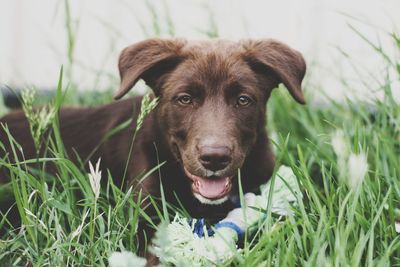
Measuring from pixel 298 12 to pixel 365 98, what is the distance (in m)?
2.41

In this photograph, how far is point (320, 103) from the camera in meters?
5.20

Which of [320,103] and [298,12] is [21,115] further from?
[298,12]

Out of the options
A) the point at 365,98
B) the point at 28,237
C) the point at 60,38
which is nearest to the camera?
the point at 28,237

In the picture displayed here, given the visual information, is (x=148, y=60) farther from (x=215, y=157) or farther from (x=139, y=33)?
(x=139, y=33)

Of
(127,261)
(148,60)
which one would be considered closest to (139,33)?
(148,60)

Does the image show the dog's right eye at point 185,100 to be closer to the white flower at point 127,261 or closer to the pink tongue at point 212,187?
the pink tongue at point 212,187

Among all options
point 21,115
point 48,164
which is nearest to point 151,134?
point 48,164

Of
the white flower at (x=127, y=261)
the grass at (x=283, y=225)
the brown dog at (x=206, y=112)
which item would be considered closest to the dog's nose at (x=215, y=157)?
the brown dog at (x=206, y=112)

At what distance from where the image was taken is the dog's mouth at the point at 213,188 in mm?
3648

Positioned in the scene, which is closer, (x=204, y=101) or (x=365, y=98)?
(x=204, y=101)

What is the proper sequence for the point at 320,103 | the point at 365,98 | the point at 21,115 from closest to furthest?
the point at 365,98 < the point at 21,115 < the point at 320,103

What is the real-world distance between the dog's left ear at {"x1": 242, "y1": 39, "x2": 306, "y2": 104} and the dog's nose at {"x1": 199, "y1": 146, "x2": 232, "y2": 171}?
518 mm

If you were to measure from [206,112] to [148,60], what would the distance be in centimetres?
42

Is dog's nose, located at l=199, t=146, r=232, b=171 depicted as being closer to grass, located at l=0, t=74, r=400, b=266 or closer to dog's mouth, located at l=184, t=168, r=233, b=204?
dog's mouth, located at l=184, t=168, r=233, b=204
